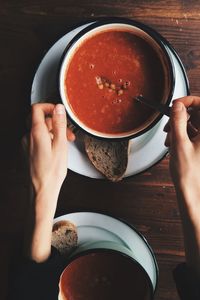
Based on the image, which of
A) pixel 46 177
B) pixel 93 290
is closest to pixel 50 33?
pixel 46 177

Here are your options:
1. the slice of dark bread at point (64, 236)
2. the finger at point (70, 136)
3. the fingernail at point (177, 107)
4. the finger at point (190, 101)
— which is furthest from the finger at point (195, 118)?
the slice of dark bread at point (64, 236)

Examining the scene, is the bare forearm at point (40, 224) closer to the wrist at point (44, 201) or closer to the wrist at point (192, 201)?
the wrist at point (44, 201)

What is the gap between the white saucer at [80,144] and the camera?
1.62m

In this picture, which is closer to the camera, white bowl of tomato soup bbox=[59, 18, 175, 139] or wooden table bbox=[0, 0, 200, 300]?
white bowl of tomato soup bbox=[59, 18, 175, 139]

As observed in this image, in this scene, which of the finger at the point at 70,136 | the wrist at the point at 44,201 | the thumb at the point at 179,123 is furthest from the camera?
the finger at the point at 70,136

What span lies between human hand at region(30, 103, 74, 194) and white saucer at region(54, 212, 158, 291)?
226 millimetres

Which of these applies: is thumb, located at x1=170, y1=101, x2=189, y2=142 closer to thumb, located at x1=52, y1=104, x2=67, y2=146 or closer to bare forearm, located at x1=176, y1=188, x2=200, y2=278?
bare forearm, located at x1=176, y1=188, x2=200, y2=278

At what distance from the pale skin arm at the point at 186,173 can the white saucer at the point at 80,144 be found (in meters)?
0.19

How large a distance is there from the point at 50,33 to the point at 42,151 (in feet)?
1.49

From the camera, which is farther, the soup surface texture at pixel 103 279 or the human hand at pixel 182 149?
the soup surface texture at pixel 103 279

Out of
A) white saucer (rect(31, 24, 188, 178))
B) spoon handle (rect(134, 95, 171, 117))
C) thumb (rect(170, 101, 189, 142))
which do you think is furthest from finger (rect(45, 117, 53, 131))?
thumb (rect(170, 101, 189, 142))

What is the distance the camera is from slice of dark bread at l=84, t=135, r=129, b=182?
1637 mm

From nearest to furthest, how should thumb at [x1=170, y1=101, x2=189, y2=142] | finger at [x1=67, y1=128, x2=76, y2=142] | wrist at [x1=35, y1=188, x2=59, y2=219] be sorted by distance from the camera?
thumb at [x1=170, y1=101, x2=189, y2=142]
wrist at [x1=35, y1=188, x2=59, y2=219]
finger at [x1=67, y1=128, x2=76, y2=142]

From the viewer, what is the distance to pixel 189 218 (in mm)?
1412
